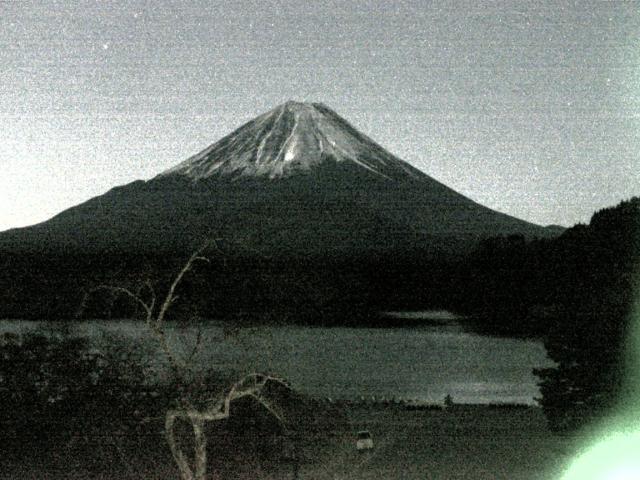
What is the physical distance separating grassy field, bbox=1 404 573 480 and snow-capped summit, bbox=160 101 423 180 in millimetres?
116126

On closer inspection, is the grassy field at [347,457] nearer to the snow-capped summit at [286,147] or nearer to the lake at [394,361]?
the lake at [394,361]

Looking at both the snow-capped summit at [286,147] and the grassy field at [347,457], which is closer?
the grassy field at [347,457]

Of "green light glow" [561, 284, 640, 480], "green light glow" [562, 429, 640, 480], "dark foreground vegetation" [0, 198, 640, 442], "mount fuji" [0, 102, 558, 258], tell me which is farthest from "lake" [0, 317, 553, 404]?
"mount fuji" [0, 102, 558, 258]

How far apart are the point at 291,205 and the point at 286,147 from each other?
14171 mm

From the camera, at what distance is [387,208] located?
159m

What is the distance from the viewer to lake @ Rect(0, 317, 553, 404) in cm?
3522

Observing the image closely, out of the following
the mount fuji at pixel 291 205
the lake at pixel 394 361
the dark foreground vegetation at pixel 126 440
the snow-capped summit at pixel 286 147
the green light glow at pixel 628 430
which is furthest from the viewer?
the snow-capped summit at pixel 286 147

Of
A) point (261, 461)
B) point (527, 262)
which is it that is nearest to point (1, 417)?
point (261, 461)

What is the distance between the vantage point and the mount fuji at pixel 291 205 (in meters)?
130

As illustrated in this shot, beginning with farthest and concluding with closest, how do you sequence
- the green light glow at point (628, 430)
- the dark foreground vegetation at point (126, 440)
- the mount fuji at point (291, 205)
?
1. the mount fuji at point (291, 205)
2. the dark foreground vegetation at point (126, 440)
3. the green light glow at point (628, 430)

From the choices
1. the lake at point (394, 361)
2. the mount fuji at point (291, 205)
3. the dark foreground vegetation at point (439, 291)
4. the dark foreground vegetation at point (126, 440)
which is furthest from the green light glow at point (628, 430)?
the mount fuji at point (291, 205)

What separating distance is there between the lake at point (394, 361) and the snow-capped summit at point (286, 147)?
72206mm

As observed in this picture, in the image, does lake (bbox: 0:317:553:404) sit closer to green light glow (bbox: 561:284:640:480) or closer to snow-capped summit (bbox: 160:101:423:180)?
green light glow (bbox: 561:284:640:480)

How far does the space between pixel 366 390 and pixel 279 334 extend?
3895 centimetres
